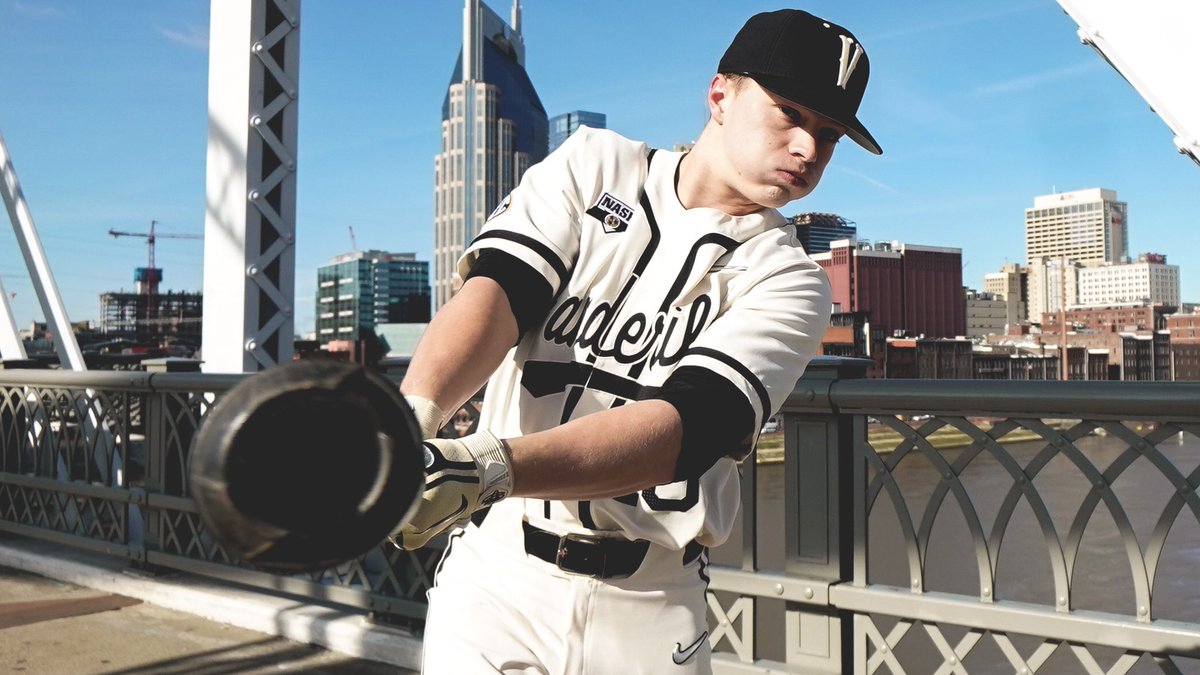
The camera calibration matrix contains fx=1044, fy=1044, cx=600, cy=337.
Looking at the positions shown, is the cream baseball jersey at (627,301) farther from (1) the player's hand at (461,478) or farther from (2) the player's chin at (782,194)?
(1) the player's hand at (461,478)

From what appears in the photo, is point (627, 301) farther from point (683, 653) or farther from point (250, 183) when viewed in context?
point (250, 183)

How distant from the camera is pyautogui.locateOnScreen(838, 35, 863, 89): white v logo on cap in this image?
5.72ft

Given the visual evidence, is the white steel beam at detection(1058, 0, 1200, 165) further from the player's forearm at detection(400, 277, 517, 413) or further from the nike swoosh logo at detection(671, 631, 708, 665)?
the player's forearm at detection(400, 277, 517, 413)

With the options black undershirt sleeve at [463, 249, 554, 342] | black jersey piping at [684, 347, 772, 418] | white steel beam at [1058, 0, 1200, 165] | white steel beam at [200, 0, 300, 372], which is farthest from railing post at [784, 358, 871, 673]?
white steel beam at [200, 0, 300, 372]

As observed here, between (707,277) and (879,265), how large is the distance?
129116mm

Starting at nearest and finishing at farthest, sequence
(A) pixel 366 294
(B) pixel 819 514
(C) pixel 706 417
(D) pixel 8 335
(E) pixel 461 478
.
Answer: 1. (E) pixel 461 478
2. (C) pixel 706 417
3. (B) pixel 819 514
4. (D) pixel 8 335
5. (A) pixel 366 294

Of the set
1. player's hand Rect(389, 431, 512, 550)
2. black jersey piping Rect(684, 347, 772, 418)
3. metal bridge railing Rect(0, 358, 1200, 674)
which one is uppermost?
black jersey piping Rect(684, 347, 772, 418)

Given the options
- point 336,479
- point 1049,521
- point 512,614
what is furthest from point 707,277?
point 1049,521

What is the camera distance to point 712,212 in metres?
1.87

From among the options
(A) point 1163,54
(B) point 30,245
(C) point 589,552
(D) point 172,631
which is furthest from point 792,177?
(B) point 30,245

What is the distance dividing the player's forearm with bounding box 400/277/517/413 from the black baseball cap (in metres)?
0.58

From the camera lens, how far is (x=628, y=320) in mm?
1823

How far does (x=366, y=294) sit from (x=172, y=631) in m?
191

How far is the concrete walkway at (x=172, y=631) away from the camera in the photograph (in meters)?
4.82
